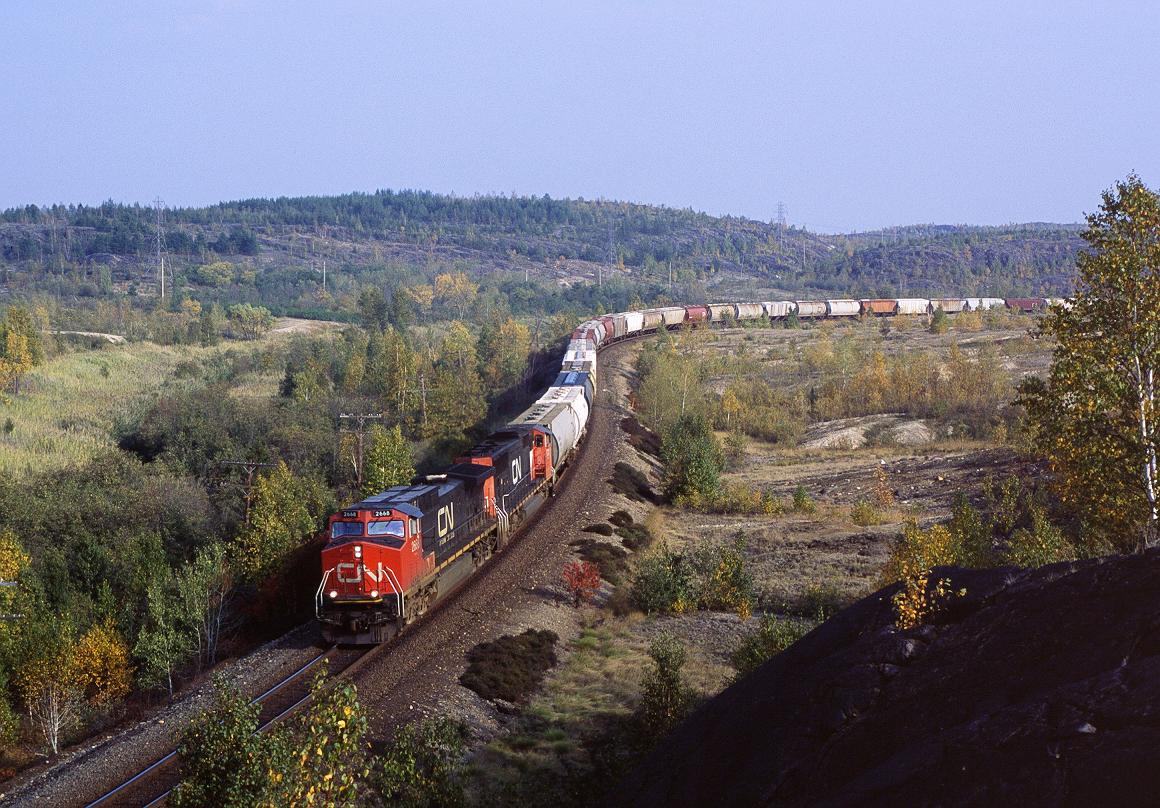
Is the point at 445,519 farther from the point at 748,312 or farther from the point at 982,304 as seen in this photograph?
the point at 982,304

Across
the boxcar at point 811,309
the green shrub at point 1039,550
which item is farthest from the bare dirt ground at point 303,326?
the green shrub at point 1039,550

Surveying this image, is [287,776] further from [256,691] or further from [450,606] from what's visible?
[450,606]

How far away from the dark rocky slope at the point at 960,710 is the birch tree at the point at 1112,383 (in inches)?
153

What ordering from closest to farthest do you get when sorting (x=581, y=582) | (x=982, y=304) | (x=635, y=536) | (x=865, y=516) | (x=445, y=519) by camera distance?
(x=445, y=519) → (x=581, y=582) → (x=635, y=536) → (x=865, y=516) → (x=982, y=304)

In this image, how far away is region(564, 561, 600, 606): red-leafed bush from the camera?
3250 cm

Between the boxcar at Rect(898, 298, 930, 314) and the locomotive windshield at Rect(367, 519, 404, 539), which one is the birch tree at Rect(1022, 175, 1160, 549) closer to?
the locomotive windshield at Rect(367, 519, 404, 539)

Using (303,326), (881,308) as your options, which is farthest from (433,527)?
(303,326)

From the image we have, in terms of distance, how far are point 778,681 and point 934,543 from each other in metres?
7.34

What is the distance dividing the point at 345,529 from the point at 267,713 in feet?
17.4

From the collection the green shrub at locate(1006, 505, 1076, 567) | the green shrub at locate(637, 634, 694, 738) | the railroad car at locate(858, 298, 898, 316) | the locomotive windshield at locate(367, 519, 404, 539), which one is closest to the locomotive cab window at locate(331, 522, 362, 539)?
the locomotive windshield at locate(367, 519, 404, 539)

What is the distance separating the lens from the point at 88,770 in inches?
736

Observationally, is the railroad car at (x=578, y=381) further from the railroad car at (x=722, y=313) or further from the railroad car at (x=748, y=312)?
the railroad car at (x=748, y=312)

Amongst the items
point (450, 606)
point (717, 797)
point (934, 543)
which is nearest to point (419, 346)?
point (450, 606)

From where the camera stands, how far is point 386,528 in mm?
24672
